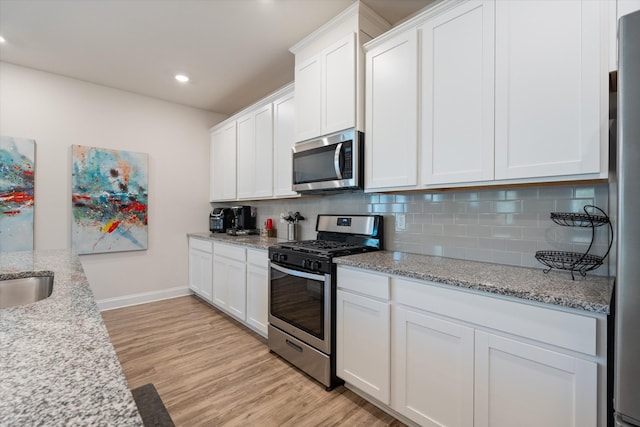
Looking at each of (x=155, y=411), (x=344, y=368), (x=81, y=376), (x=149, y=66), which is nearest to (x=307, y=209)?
(x=344, y=368)

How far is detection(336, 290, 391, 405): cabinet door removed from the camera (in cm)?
172

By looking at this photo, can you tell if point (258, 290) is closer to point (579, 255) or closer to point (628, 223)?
point (579, 255)

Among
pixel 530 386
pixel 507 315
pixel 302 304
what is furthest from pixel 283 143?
pixel 530 386

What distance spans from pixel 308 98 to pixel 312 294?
1622 millimetres

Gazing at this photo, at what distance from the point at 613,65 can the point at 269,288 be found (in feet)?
8.03

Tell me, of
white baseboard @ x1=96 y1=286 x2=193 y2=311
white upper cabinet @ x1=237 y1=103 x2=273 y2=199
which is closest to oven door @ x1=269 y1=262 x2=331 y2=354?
white upper cabinet @ x1=237 y1=103 x2=273 y2=199

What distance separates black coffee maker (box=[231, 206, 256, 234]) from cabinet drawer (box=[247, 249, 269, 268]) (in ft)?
3.20

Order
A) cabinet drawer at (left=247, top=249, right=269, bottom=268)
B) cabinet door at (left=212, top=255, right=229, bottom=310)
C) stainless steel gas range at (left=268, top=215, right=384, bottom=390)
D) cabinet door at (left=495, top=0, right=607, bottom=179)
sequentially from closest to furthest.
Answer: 1. cabinet door at (left=495, top=0, right=607, bottom=179)
2. stainless steel gas range at (left=268, top=215, right=384, bottom=390)
3. cabinet drawer at (left=247, top=249, right=269, bottom=268)
4. cabinet door at (left=212, top=255, right=229, bottom=310)

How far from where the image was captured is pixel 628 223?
84 cm

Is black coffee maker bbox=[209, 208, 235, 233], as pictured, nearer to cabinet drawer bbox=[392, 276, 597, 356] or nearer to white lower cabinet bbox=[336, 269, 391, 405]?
white lower cabinet bbox=[336, 269, 391, 405]

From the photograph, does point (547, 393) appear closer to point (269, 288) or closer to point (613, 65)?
point (613, 65)

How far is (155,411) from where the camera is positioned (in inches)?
37.2

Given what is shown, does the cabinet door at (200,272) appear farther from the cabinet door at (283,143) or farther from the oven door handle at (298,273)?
the oven door handle at (298,273)

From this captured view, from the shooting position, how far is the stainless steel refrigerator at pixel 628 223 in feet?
2.74
